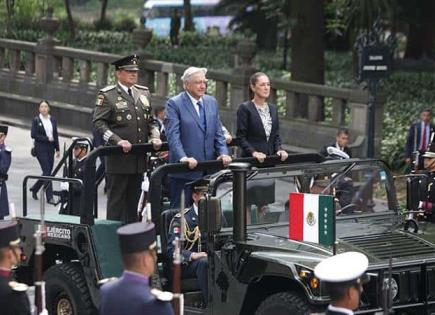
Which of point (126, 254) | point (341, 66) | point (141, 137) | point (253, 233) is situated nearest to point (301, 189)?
point (253, 233)

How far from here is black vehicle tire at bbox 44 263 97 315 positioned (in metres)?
10.4

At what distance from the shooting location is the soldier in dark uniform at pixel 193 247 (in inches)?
388

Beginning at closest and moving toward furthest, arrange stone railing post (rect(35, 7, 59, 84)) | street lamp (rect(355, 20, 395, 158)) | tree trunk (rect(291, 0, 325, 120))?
street lamp (rect(355, 20, 395, 158)) < tree trunk (rect(291, 0, 325, 120)) < stone railing post (rect(35, 7, 59, 84))

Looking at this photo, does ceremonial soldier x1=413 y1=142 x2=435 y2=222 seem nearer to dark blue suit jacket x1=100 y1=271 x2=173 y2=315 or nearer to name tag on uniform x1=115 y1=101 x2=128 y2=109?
name tag on uniform x1=115 y1=101 x2=128 y2=109

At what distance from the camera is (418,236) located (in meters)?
9.81

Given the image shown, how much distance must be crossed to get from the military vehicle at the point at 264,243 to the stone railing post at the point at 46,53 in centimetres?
1804

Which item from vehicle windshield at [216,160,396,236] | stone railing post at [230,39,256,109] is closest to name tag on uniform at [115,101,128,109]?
vehicle windshield at [216,160,396,236]

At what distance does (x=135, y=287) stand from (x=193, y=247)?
3698 mm

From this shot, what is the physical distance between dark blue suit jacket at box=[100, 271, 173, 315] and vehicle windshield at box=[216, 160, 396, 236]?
3371 millimetres

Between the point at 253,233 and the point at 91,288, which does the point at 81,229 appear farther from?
the point at 253,233

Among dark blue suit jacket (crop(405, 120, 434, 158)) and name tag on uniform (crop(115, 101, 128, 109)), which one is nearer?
name tag on uniform (crop(115, 101, 128, 109))

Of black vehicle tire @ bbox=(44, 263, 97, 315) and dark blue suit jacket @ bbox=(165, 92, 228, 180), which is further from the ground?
dark blue suit jacket @ bbox=(165, 92, 228, 180)

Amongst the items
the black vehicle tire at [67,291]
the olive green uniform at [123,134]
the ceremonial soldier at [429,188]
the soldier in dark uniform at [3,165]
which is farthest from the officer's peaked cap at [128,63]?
the soldier in dark uniform at [3,165]

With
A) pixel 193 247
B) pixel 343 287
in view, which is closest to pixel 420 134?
pixel 193 247
